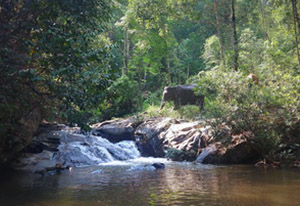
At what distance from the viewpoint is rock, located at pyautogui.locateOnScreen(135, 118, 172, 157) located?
15.6 meters

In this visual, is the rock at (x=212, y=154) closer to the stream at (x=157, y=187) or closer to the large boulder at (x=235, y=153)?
the large boulder at (x=235, y=153)

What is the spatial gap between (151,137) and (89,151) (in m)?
3.12

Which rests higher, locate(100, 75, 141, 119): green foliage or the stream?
locate(100, 75, 141, 119): green foliage

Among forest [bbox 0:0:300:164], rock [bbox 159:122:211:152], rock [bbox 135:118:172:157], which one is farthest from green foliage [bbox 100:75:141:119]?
rock [bbox 159:122:211:152]

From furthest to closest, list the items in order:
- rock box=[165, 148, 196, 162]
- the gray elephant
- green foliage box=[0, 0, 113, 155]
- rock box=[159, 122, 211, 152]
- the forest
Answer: the gray elephant < rock box=[159, 122, 211, 152] < rock box=[165, 148, 196, 162] < the forest < green foliage box=[0, 0, 113, 155]

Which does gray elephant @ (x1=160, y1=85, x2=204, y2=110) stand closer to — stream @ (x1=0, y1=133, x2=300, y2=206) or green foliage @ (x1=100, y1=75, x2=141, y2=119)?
green foliage @ (x1=100, y1=75, x2=141, y2=119)

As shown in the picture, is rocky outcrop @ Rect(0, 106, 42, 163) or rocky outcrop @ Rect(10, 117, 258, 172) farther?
rocky outcrop @ Rect(10, 117, 258, 172)

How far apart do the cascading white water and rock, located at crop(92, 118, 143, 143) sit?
2.79ft

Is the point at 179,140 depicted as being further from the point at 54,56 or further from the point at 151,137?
the point at 54,56

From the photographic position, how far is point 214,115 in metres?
11.6

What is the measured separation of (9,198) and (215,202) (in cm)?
407

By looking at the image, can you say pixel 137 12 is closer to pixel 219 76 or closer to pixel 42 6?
pixel 219 76

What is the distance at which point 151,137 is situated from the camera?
16094 millimetres

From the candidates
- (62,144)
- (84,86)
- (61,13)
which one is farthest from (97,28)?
(62,144)
